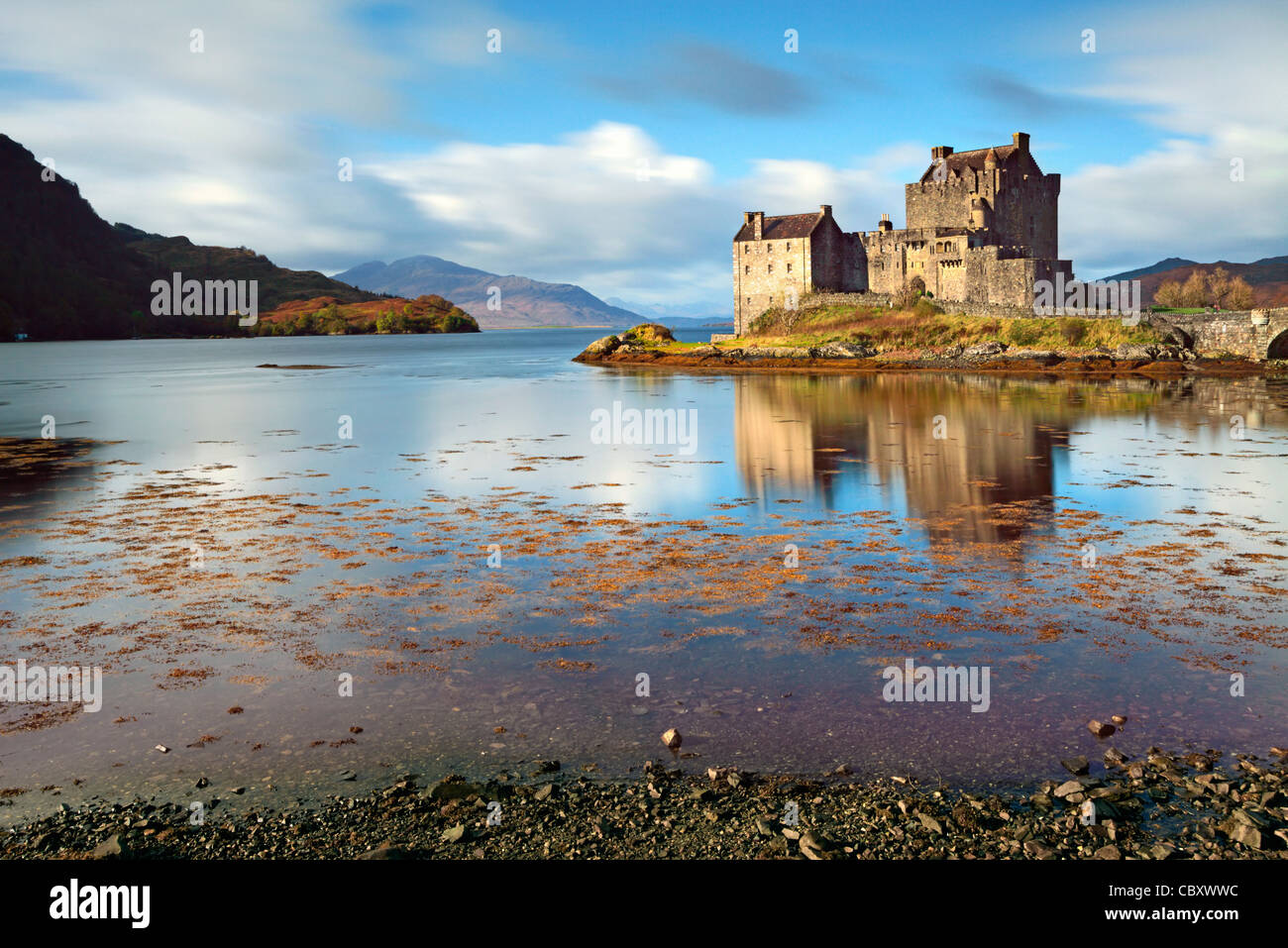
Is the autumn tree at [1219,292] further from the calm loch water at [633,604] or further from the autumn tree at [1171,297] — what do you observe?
the calm loch water at [633,604]

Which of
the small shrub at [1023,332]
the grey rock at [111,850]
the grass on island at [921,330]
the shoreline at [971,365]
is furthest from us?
the small shrub at [1023,332]

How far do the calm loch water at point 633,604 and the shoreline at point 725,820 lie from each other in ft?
1.34

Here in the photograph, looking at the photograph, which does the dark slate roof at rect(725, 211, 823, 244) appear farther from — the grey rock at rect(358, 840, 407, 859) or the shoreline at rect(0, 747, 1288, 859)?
the grey rock at rect(358, 840, 407, 859)

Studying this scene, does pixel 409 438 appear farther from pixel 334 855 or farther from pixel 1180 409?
pixel 1180 409

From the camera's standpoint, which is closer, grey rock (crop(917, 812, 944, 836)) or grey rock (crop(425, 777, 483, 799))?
grey rock (crop(917, 812, 944, 836))

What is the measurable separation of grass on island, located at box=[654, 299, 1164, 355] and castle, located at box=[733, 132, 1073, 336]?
2.70 meters

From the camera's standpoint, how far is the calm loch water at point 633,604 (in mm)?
9406

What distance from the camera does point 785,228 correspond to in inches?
3664

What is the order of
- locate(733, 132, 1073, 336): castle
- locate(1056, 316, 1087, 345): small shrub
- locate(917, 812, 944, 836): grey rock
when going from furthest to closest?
locate(733, 132, 1073, 336): castle < locate(1056, 316, 1087, 345): small shrub < locate(917, 812, 944, 836): grey rock

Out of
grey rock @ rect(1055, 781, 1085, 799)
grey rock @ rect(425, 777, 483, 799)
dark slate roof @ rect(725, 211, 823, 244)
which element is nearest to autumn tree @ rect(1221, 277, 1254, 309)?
dark slate roof @ rect(725, 211, 823, 244)

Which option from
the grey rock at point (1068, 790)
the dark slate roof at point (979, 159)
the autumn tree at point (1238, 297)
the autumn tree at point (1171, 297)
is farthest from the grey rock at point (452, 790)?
the autumn tree at point (1171, 297)

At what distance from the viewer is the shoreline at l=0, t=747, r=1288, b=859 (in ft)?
24.0
